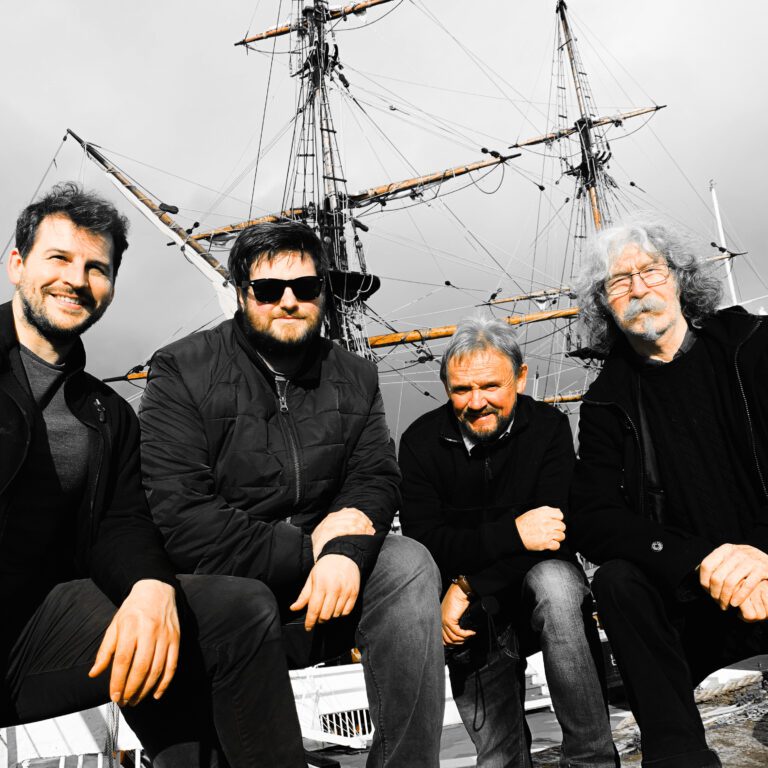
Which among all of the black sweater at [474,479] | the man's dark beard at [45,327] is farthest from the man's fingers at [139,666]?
the black sweater at [474,479]

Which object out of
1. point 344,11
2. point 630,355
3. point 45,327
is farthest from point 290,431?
point 344,11

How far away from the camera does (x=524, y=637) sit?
255 centimetres

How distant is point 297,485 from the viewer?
7.54 feet

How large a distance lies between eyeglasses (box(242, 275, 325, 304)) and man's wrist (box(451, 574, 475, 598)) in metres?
1.09

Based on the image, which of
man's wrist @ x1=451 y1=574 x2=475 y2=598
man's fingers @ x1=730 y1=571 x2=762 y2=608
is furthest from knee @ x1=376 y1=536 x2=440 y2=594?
man's fingers @ x1=730 y1=571 x2=762 y2=608

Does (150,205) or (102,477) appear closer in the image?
(102,477)

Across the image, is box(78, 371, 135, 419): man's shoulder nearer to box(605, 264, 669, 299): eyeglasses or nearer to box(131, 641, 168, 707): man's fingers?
box(131, 641, 168, 707): man's fingers

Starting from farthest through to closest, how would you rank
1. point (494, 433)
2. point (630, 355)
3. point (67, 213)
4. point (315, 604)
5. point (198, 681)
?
point (494, 433), point (630, 355), point (67, 213), point (315, 604), point (198, 681)

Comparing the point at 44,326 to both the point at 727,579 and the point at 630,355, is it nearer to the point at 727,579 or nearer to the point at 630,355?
the point at 630,355

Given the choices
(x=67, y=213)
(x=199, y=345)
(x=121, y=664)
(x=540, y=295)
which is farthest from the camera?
(x=540, y=295)

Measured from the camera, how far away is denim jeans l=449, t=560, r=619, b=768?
2.20 meters

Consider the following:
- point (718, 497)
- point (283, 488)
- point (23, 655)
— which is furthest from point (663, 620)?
point (23, 655)

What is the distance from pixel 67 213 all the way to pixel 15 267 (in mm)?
230

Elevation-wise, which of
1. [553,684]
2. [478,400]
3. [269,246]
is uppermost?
[269,246]
